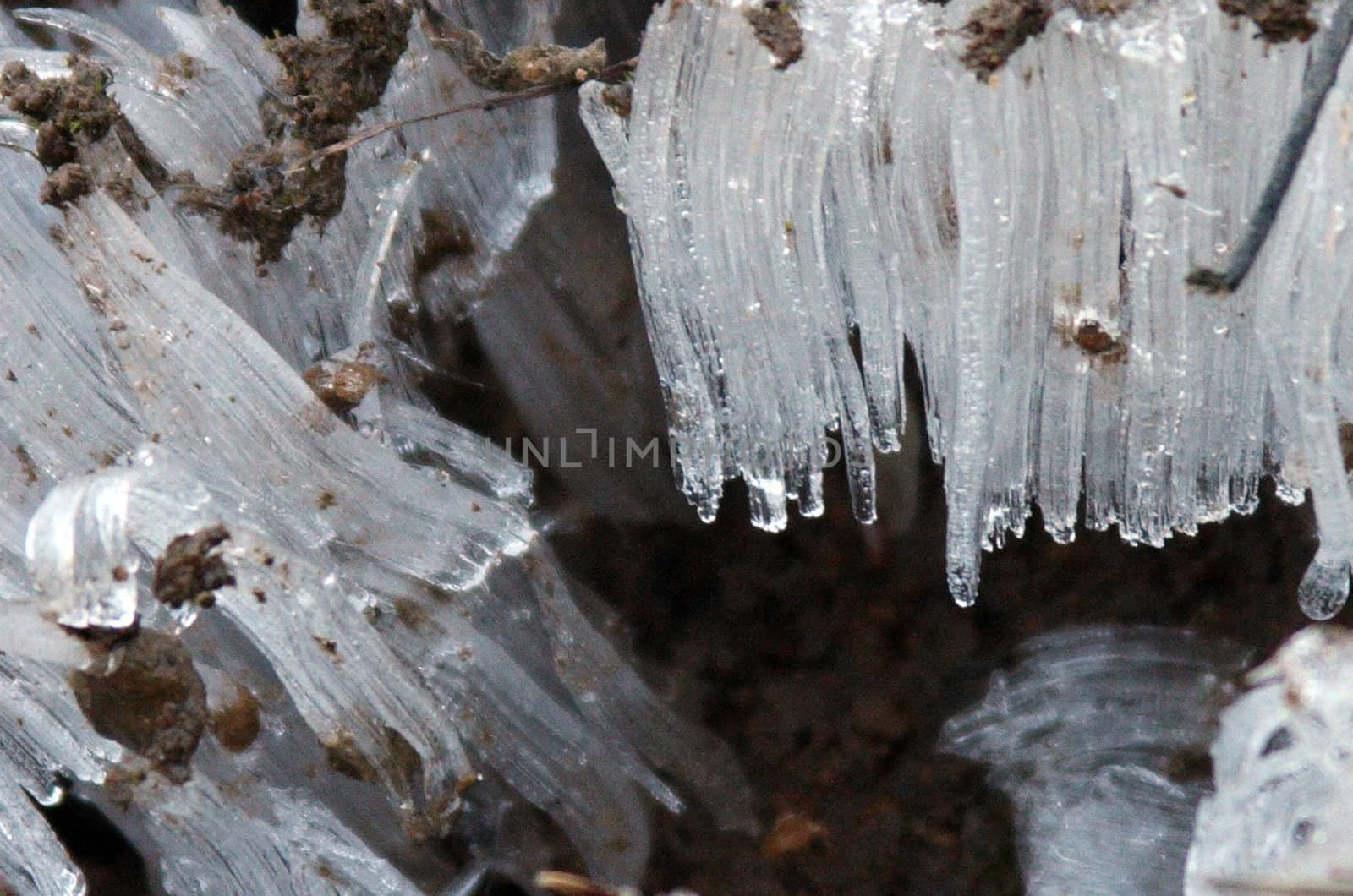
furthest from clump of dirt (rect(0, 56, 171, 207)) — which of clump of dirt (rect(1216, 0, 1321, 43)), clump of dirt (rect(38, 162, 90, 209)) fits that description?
clump of dirt (rect(1216, 0, 1321, 43))

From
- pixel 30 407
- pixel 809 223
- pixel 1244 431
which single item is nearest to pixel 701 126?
pixel 809 223

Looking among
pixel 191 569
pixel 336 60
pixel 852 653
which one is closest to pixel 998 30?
pixel 336 60

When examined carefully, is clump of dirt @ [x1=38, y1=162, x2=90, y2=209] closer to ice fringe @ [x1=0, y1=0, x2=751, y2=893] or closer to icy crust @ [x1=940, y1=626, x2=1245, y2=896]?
ice fringe @ [x1=0, y1=0, x2=751, y2=893]

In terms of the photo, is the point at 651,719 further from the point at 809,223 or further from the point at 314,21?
the point at 314,21

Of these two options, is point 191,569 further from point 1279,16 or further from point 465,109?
point 1279,16

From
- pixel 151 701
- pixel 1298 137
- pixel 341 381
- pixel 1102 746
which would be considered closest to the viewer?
pixel 1298 137
